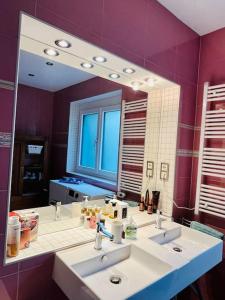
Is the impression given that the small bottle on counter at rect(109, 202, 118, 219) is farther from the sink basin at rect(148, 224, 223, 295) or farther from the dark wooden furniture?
the dark wooden furniture

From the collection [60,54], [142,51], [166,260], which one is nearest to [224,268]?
[166,260]

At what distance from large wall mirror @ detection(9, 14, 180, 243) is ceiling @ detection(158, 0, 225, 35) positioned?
0.54 meters

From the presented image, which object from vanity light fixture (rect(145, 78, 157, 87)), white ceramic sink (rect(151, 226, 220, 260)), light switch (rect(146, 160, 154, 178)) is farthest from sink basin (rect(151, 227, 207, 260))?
vanity light fixture (rect(145, 78, 157, 87))

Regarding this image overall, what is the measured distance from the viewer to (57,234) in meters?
1.38

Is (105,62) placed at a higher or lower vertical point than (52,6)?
lower

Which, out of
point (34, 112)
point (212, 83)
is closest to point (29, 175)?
point (34, 112)

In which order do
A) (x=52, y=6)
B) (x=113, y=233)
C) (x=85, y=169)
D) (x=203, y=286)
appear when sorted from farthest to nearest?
1. (x=203, y=286)
2. (x=85, y=169)
3. (x=113, y=233)
4. (x=52, y=6)

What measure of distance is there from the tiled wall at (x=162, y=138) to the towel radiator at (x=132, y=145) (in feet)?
0.18

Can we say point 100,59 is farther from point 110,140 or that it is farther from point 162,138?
point 162,138

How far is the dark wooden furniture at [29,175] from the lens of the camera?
1290 mm

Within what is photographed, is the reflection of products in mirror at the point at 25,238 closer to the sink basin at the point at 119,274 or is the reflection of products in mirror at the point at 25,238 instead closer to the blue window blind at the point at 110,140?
the sink basin at the point at 119,274

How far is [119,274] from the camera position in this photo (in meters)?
1.24

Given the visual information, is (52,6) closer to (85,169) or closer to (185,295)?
(85,169)

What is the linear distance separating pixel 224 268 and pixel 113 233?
1.09 meters
